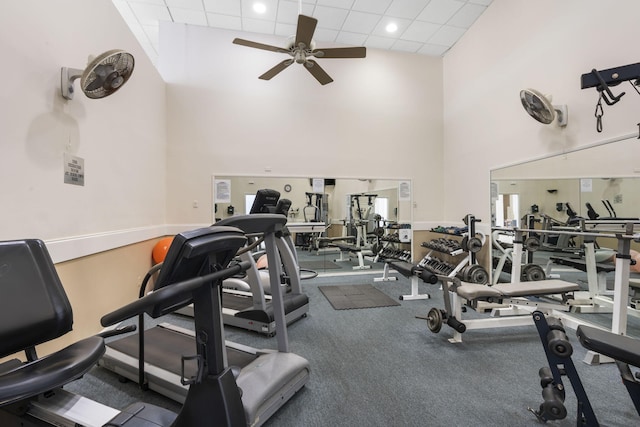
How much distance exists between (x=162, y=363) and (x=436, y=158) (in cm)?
546

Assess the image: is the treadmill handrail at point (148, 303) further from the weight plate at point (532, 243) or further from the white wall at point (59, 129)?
the weight plate at point (532, 243)

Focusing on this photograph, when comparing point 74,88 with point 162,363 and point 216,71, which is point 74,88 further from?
point 216,71

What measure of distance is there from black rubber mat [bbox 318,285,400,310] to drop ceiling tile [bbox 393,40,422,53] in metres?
4.44

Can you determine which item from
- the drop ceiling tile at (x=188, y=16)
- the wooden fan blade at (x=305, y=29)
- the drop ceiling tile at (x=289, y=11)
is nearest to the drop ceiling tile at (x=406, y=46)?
the drop ceiling tile at (x=289, y=11)

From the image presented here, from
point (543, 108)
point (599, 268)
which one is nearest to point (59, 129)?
point (543, 108)

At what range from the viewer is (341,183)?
546 centimetres

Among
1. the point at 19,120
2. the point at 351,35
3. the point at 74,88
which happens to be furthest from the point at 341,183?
the point at 19,120

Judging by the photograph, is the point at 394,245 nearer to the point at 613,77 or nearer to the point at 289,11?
the point at 613,77

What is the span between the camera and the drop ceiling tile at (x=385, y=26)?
461cm

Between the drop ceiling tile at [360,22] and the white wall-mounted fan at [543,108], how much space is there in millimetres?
2655

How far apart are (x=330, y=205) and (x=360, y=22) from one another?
314 centimetres

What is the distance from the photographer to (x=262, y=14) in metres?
4.46

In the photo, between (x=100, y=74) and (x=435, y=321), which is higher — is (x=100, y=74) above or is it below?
above

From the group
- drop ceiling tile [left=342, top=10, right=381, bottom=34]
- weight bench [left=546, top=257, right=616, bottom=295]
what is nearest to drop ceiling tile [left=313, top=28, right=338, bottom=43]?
drop ceiling tile [left=342, top=10, right=381, bottom=34]
